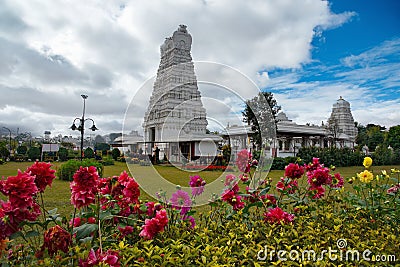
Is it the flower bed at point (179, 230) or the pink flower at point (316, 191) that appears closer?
the flower bed at point (179, 230)

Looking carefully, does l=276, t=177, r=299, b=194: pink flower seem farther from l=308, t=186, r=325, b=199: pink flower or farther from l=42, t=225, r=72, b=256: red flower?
l=42, t=225, r=72, b=256: red flower

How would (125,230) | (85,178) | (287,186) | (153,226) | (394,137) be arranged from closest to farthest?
(85,178), (153,226), (125,230), (287,186), (394,137)

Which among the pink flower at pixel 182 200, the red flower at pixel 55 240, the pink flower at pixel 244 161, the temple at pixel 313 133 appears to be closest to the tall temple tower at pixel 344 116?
the temple at pixel 313 133

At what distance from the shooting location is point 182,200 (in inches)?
75.0

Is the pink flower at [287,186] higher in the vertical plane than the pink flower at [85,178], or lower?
lower

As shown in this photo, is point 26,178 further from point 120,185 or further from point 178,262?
point 178,262

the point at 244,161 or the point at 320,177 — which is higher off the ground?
the point at 244,161

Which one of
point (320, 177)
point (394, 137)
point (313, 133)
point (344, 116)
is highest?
point (344, 116)

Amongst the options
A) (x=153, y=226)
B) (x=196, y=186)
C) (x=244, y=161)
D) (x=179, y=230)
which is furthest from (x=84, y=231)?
(x=244, y=161)

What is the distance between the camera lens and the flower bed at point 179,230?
1279mm

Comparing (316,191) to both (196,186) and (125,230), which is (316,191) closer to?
(196,186)

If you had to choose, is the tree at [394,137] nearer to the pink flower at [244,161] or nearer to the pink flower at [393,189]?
the pink flower at [393,189]

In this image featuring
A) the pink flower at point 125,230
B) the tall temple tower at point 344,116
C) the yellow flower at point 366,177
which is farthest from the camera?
the tall temple tower at point 344,116

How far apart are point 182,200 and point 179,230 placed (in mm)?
195
